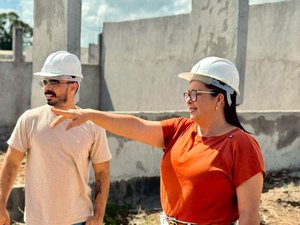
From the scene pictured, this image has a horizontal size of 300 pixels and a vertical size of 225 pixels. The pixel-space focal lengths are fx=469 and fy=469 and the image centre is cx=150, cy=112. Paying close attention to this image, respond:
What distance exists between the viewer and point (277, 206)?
17.1ft

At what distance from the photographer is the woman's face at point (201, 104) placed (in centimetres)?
212

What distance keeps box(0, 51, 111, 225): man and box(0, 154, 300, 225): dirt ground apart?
229 centimetres

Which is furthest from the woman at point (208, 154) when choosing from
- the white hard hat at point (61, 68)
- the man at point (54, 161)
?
the white hard hat at point (61, 68)

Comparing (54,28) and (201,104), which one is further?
(54,28)

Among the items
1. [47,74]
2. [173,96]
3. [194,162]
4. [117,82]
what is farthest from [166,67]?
[194,162]

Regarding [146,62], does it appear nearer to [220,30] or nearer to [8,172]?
[220,30]

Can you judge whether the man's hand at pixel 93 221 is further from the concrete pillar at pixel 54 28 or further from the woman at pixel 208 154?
the concrete pillar at pixel 54 28

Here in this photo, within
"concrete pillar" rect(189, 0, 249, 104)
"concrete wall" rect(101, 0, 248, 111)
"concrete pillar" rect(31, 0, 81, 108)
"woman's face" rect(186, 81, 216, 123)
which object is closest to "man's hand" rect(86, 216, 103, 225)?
"woman's face" rect(186, 81, 216, 123)

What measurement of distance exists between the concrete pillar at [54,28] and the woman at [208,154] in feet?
14.4

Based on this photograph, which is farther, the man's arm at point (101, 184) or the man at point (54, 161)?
the man's arm at point (101, 184)

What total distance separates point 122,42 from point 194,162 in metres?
9.92

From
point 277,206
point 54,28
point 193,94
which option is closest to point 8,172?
point 193,94

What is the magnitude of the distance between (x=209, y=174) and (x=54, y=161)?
1074 mm

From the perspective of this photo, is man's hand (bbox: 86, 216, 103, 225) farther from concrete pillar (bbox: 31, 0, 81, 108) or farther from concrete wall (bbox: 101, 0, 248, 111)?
concrete wall (bbox: 101, 0, 248, 111)
